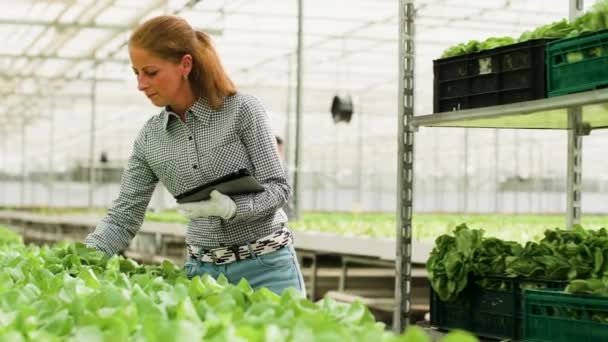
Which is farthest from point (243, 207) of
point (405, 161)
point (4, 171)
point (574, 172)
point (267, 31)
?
point (4, 171)

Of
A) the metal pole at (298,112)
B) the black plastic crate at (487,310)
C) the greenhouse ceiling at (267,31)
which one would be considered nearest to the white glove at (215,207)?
the black plastic crate at (487,310)

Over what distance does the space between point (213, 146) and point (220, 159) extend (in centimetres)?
4

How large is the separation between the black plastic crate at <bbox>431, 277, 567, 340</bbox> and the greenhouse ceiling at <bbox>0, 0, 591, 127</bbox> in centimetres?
546

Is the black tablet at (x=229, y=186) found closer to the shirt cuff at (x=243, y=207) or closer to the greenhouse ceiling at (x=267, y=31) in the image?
the shirt cuff at (x=243, y=207)

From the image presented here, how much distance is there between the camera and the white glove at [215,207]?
8.11ft

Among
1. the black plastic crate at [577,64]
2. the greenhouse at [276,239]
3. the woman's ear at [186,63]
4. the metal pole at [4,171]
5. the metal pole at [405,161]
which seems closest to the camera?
the greenhouse at [276,239]

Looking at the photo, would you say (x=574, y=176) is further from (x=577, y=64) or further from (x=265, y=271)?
(x=265, y=271)

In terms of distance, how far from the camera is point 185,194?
2539 millimetres

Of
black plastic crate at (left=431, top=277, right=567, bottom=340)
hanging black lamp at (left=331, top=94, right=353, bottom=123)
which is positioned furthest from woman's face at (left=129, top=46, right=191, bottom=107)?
hanging black lamp at (left=331, top=94, right=353, bottom=123)

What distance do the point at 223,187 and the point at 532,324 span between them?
91 cm

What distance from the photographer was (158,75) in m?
2.65

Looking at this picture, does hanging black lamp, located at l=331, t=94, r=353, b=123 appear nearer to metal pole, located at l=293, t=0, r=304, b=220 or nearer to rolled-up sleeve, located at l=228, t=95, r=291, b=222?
metal pole, located at l=293, t=0, r=304, b=220

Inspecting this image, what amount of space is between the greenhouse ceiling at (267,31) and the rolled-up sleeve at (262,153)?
541 cm

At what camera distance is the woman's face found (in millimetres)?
2621
